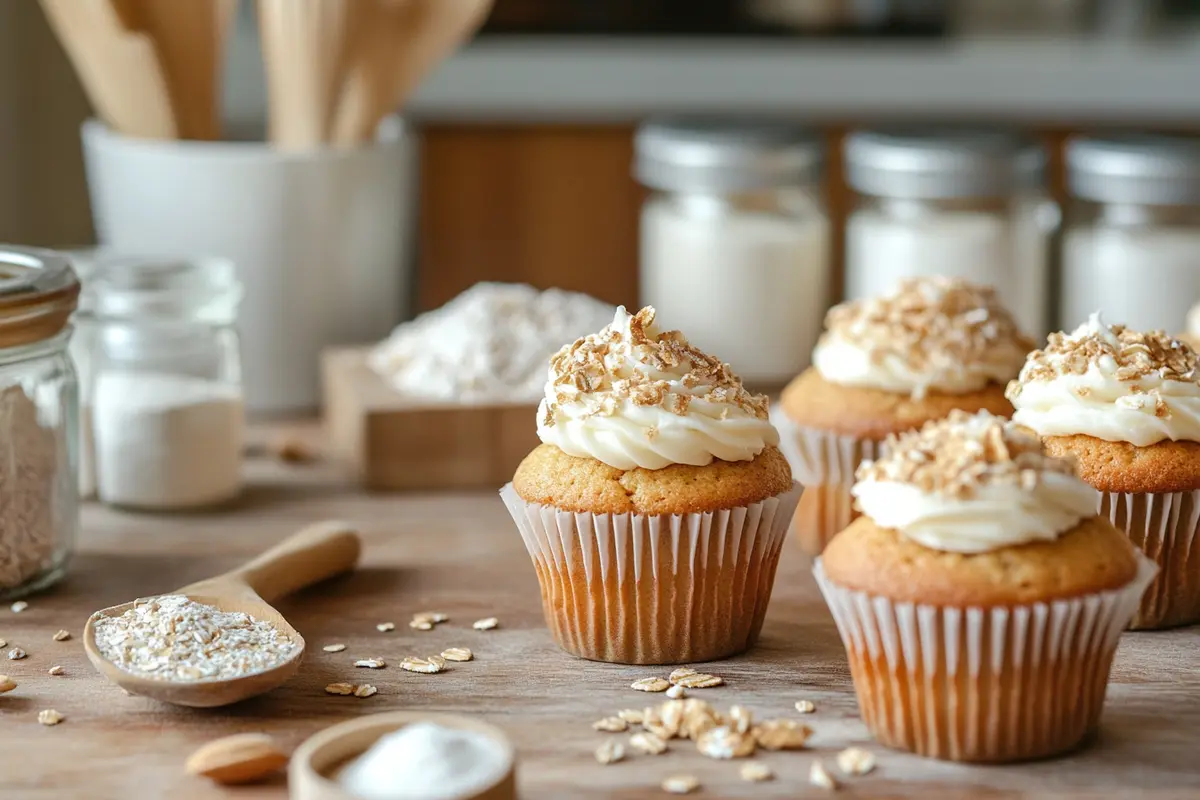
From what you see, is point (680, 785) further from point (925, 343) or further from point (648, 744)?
point (925, 343)

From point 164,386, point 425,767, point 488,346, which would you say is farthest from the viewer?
point 488,346

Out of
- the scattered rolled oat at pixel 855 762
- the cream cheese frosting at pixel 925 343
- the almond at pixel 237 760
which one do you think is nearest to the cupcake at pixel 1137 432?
the cream cheese frosting at pixel 925 343

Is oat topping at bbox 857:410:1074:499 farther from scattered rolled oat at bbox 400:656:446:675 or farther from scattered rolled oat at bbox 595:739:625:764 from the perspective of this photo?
scattered rolled oat at bbox 400:656:446:675

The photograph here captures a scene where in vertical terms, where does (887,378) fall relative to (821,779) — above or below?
above

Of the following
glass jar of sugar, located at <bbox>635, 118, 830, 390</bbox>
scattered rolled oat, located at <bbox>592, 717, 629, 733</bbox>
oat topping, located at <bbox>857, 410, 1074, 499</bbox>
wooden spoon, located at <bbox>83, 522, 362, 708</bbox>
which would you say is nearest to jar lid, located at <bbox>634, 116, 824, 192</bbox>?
glass jar of sugar, located at <bbox>635, 118, 830, 390</bbox>

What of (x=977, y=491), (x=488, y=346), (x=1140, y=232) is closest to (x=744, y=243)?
(x=488, y=346)

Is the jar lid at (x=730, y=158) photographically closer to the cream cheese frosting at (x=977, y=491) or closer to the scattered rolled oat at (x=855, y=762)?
the cream cheese frosting at (x=977, y=491)

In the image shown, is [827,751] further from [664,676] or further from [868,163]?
[868,163]

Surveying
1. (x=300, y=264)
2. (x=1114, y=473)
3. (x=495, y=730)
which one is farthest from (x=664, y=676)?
(x=300, y=264)
